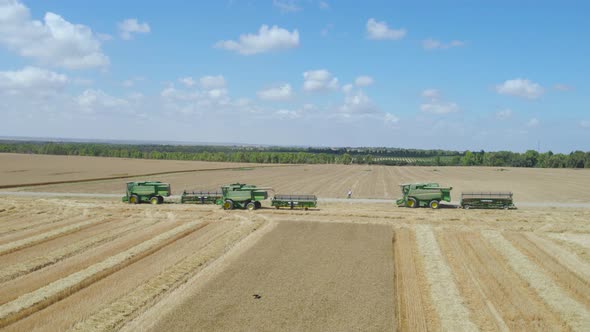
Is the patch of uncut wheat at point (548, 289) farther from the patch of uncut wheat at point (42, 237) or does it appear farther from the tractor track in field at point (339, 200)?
the patch of uncut wheat at point (42, 237)

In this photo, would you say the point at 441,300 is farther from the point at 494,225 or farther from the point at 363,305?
the point at 494,225

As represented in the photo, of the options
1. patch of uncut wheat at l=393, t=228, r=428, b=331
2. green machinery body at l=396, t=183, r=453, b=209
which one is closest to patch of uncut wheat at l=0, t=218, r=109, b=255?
patch of uncut wheat at l=393, t=228, r=428, b=331

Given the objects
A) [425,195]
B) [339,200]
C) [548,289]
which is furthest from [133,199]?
[548,289]

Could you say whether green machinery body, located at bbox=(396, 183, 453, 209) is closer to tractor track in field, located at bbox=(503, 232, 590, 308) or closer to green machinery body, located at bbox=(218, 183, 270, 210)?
tractor track in field, located at bbox=(503, 232, 590, 308)

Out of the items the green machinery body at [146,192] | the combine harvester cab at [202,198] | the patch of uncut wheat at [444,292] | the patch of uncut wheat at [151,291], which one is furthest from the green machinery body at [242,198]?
the patch of uncut wheat at [444,292]

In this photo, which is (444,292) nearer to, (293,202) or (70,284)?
(70,284)
